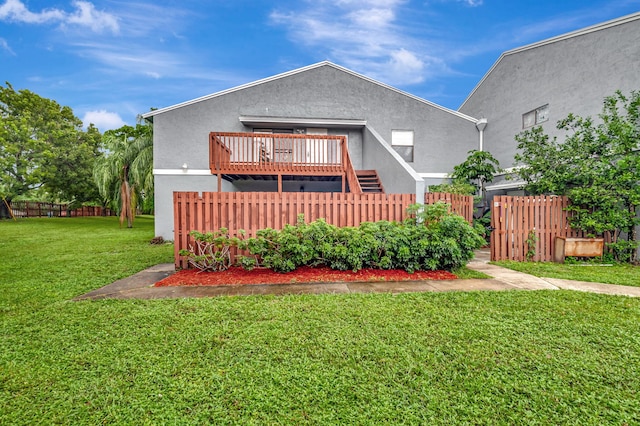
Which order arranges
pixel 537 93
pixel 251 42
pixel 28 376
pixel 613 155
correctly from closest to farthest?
pixel 28 376
pixel 613 155
pixel 537 93
pixel 251 42

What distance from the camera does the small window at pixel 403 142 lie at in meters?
11.6

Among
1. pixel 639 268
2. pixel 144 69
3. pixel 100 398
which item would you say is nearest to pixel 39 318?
pixel 100 398

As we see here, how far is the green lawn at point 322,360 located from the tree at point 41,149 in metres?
25.7

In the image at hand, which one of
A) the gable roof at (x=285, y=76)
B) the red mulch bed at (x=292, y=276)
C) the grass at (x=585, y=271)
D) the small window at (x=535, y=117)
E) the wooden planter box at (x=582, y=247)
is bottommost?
the grass at (x=585, y=271)

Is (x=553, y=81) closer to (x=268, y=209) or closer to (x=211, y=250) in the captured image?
(x=268, y=209)

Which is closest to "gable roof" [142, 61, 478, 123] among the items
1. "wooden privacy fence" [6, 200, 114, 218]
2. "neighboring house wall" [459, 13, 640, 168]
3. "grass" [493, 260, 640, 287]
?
"neighboring house wall" [459, 13, 640, 168]

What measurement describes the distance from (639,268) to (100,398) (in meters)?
9.35

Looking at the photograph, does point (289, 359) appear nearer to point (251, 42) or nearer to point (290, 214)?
point (290, 214)

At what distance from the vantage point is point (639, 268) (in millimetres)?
5934

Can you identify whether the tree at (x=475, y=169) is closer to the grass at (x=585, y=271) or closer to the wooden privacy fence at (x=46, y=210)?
the grass at (x=585, y=271)

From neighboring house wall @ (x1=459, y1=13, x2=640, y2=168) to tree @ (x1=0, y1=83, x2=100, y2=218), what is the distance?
30.1 m

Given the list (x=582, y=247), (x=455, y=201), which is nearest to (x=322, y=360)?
(x=455, y=201)

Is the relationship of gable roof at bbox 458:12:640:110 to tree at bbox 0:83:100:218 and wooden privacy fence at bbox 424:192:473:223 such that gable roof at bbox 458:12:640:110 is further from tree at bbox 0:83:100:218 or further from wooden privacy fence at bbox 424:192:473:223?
tree at bbox 0:83:100:218

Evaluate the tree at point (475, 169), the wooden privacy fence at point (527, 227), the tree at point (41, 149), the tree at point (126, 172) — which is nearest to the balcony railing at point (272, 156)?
the tree at point (475, 169)
